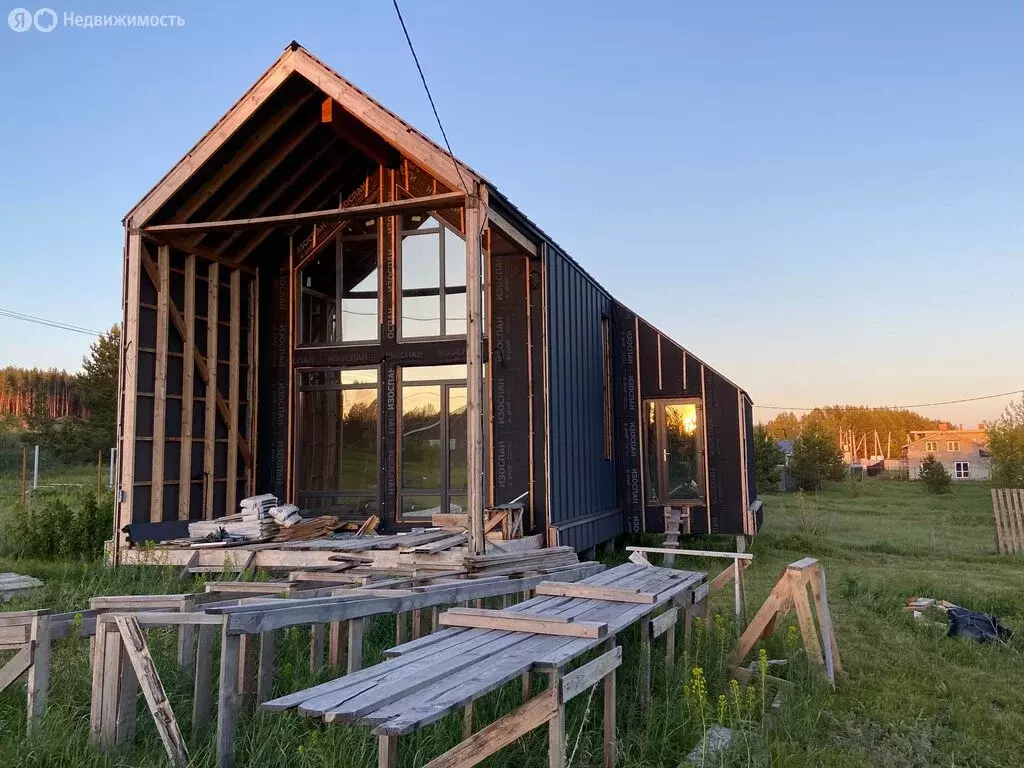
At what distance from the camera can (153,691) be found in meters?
3.71

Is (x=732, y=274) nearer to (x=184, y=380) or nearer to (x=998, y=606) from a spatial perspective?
(x=998, y=606)

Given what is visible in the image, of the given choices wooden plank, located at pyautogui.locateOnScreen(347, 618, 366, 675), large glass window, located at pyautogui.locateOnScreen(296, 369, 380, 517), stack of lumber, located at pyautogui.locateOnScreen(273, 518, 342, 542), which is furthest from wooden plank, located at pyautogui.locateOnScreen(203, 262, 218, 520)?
wooden plank, located at pyautogui.locateOnScreen(347, 618, 366, 675)

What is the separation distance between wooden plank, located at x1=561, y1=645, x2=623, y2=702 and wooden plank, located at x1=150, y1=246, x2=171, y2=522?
8742 mm

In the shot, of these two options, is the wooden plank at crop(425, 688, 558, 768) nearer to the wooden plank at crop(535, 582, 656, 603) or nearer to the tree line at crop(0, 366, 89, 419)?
the wooden plank at crop(535, 582, 656, 603)

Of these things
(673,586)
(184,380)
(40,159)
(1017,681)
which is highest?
(40,159)

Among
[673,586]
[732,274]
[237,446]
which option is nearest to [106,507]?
[237,446]

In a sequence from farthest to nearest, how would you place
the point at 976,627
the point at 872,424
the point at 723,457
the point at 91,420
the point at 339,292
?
1. the point at 872,424
2. the point at 91,420
3. the point at 723,457
4. the point at 339,292
5. the point at 976,627

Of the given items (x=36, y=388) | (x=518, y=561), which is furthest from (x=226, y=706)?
(x=36, y=388)

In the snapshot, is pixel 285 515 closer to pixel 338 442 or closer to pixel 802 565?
pixel 338 442

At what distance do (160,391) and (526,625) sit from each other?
8669 mm

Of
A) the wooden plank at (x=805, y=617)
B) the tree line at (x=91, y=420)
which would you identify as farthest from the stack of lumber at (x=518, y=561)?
the tree line at (x=91, y=420)

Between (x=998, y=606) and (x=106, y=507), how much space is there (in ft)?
40.0

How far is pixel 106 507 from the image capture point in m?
11.5

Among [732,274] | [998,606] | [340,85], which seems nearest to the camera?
[998,606]
